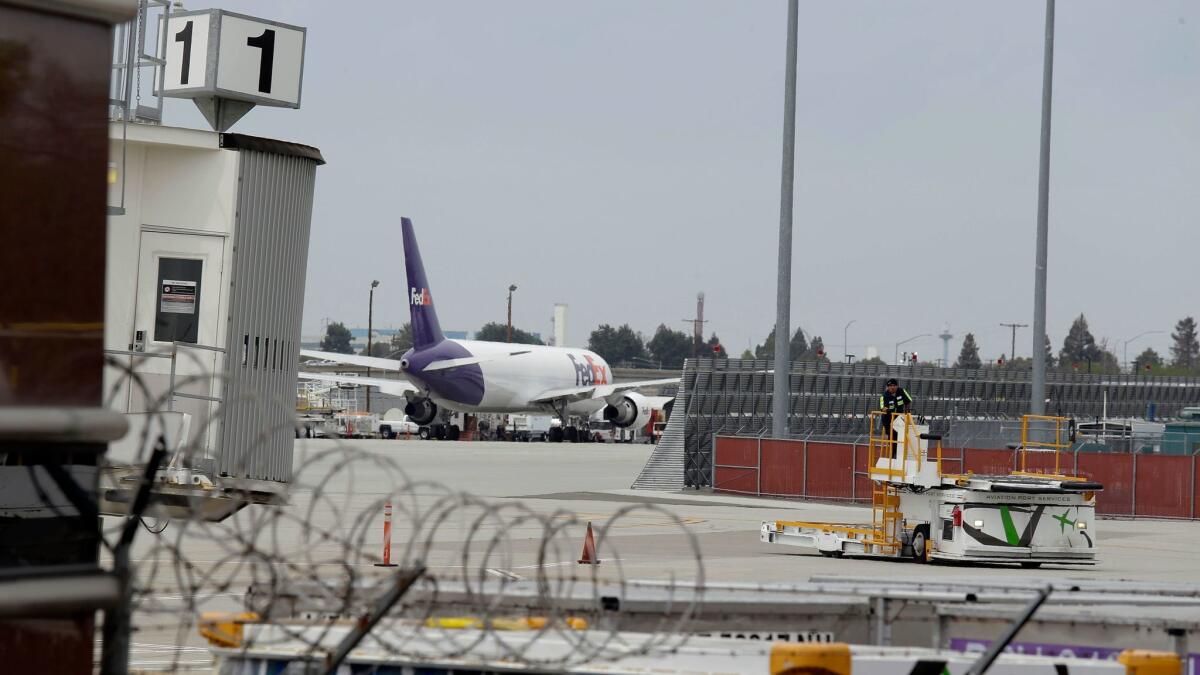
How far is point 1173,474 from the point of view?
34.3 meters

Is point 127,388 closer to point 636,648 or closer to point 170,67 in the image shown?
point 170,67

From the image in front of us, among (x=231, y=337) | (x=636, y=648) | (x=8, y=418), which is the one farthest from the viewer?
(x=231, y=337)

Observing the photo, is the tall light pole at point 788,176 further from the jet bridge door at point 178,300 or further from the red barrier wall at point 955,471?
the jet bridge door at point 178,300

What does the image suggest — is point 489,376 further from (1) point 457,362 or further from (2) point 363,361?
(2) point 363,361

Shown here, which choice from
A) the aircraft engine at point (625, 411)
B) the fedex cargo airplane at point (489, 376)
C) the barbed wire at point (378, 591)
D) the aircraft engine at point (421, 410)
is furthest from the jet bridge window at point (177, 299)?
the aircraft engine at point (625, 411)

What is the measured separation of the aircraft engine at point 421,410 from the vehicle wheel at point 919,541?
51.1 m

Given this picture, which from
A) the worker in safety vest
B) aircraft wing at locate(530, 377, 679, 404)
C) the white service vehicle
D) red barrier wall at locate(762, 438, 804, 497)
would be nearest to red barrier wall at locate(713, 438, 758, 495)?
red barrier wall at locate(762, 438, 804, 497)

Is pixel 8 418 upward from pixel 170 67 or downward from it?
downward

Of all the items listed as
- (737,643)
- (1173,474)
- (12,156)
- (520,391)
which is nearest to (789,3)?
(1173,474)

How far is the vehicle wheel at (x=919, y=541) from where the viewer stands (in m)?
21.0

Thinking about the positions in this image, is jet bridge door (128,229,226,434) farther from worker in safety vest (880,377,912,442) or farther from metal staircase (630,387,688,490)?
metal staircase (630,387,688,490)

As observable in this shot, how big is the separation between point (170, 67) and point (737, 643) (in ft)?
42.5

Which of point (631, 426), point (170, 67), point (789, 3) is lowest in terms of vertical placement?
point (631, 426)

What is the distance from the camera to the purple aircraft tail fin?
214ft
